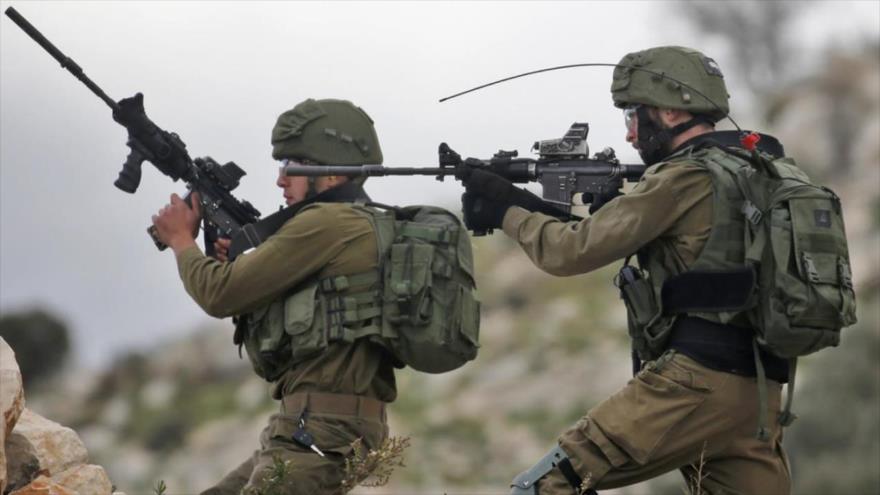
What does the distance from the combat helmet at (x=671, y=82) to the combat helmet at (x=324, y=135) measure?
1.20 metres

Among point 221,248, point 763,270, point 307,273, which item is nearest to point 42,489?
point 307,273

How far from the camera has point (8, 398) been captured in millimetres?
6863

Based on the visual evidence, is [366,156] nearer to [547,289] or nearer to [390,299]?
[390,299]

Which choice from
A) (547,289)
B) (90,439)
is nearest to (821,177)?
(547,289)

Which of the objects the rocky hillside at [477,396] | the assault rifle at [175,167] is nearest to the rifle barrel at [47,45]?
the assault rifle at [175,167]

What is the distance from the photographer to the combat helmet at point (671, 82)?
6.68 meters

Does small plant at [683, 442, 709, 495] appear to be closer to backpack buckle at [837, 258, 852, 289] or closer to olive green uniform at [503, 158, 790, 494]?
olive green uniform at [503, 158, 790, 494]

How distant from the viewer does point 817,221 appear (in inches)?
247

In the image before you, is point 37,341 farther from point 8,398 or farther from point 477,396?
point 8,398

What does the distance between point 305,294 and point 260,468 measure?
2.42ft

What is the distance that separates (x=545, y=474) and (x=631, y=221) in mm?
1022

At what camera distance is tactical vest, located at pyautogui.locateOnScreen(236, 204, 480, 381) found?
6871 millimetres

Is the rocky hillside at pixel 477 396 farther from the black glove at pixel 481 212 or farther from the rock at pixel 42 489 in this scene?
the rock at pixel 42 489

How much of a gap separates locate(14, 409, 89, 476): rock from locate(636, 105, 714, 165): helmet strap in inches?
110
